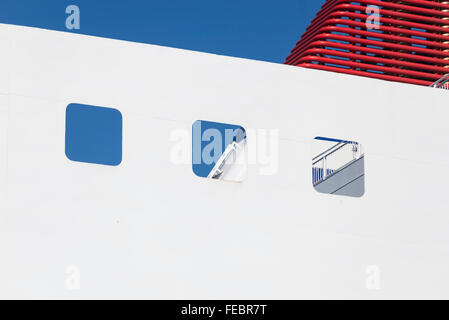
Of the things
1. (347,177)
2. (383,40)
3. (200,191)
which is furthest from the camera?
(383,40)

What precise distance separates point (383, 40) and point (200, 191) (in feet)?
27.1

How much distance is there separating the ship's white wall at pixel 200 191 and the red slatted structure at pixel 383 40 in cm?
507

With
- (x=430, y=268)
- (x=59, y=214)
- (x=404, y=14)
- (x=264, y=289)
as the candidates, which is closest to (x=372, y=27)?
(x=404, y=14)

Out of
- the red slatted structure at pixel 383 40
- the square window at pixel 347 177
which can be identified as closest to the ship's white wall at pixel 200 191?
the square window at pixel 347 177

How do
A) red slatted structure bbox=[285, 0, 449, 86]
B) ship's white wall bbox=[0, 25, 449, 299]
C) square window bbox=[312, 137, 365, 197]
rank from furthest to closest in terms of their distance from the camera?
red slatted structure bbox=[285, 0, 449, 86] → square window bbox=[312, 137, 365, 197] → ship's white wall bbox=[0, 25, 449, 299]

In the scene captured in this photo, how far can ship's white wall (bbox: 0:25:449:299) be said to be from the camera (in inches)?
252

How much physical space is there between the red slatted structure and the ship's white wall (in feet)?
16.6

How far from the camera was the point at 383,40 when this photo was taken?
1416cm

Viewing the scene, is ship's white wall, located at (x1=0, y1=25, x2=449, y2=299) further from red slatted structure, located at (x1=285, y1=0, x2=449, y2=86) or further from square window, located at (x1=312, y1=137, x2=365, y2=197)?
red slatted structure, located at (x1=285, y1=0, x2=449, y2=86)

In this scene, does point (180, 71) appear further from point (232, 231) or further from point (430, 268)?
point (430, 268)

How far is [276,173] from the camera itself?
284 inches

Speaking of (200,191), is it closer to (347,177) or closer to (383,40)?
(347,177)

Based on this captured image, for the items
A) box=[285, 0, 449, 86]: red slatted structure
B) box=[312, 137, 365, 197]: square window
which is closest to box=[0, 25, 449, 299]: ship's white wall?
box=[312, 137, 365, 197]: square window

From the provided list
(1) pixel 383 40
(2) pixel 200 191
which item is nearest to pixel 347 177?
(2) pixel 200 191
